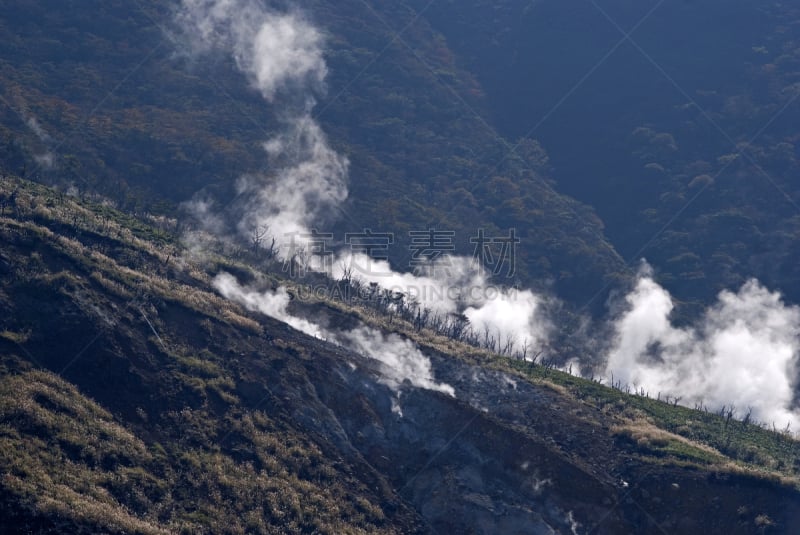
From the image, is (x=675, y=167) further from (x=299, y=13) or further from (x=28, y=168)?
(x=28, y=168)

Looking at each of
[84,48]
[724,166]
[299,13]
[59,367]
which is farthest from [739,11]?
[59,367]

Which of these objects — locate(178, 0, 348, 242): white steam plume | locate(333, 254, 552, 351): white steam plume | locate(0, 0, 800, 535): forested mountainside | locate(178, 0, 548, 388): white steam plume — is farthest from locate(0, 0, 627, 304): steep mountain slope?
locate(333, 254, 552, 351): white steam plume

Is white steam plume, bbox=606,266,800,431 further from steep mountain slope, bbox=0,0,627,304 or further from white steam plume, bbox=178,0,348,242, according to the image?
white steam plume, bbox=178,0,348,242

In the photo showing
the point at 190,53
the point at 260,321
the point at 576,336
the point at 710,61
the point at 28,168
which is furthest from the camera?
the point at 710,61

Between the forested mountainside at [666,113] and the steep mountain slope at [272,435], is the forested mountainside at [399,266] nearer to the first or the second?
the steep mountain slope at [272,435]

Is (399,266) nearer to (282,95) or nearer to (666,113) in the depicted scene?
(282,95)

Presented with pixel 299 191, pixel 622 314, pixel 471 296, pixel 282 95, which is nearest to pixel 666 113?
pixel 622 314
